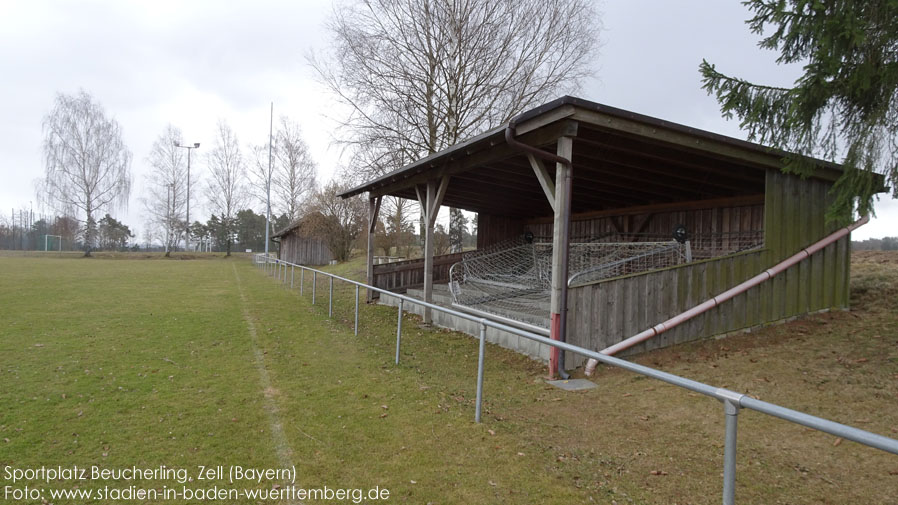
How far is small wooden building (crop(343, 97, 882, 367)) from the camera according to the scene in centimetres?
520

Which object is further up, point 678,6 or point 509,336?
point 678,6

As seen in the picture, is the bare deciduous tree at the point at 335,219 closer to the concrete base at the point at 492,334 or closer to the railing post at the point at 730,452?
the concrete base at the point at 492,334

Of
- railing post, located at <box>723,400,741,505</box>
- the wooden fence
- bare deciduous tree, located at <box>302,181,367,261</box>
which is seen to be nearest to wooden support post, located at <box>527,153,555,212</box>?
railing post, located at <box>723,400,741,505</box>

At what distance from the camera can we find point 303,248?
31.6m

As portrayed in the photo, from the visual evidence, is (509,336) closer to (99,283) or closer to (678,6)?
(678,6)

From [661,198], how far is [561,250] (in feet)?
16.4

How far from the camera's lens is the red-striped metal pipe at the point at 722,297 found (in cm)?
556

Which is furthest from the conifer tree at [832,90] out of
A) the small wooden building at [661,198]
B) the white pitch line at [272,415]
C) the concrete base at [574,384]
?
the white pitch line at [272,415]

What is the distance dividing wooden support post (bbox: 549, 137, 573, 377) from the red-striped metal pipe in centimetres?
65

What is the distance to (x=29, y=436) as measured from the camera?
3.20 meters

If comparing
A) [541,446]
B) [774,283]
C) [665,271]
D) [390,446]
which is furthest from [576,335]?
[774,283]

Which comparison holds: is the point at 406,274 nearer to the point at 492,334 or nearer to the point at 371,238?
the point at 371,238

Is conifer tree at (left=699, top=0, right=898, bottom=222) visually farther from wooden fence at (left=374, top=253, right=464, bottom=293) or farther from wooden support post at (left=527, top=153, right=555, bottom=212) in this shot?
wooden fence at (left=374, top=253, right=464, bottom=293)

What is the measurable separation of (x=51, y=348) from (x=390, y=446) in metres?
5.19
